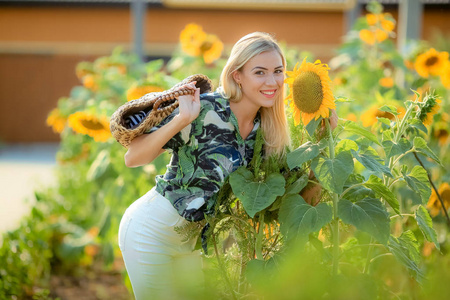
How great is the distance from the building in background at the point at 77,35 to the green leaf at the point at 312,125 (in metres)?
13.3

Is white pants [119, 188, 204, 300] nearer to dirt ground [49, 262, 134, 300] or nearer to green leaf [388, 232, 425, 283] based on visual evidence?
green leaf [388, 232, 425, 283]

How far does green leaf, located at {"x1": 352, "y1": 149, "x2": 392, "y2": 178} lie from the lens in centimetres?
184

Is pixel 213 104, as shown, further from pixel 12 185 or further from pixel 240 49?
pixel 12 185

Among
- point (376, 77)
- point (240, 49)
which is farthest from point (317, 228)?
point (376, 77)

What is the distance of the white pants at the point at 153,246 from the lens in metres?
2.07

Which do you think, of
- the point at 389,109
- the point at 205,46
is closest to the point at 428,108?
the point at 389,109

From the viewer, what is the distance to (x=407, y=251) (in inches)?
80.4

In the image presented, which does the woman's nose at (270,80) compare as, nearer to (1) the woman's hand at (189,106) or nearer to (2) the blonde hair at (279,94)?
(2) the blonde hair at (279,94)

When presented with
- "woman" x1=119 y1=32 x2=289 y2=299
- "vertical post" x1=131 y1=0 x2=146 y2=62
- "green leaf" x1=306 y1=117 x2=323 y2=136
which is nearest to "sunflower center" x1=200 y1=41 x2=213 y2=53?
"vertical post" x1=131 y1=0 x2=146 y2=62

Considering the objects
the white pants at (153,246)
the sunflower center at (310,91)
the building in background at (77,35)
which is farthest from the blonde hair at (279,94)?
the building in background at (77,35)

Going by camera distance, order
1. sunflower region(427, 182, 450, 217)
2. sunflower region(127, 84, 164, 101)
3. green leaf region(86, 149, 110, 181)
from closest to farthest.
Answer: sunflower region(427, 182, 450, 217) < sunflower region(127, 84, 164, 101) < green leaf region(86, 149, 110, 181)

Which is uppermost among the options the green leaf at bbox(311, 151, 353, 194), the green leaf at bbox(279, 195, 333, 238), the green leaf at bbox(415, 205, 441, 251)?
the green leaf at bbox(311, 151, 353, 194)

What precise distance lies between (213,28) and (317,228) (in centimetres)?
1395

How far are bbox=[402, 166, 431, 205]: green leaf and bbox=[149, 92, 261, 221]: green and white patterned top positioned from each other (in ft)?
1.75
